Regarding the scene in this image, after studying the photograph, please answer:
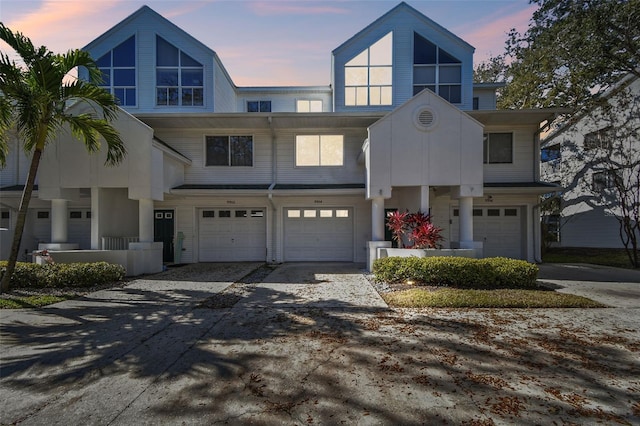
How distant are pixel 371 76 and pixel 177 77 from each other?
33.2 feet

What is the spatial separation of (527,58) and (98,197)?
21.3 metres

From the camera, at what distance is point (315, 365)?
386 centimetres

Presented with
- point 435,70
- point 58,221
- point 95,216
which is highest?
point 435,70

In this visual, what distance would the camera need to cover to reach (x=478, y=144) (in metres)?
10.7

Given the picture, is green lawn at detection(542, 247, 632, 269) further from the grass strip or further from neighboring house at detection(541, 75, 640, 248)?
the grass strip

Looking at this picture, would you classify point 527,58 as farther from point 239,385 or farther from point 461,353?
point 239,385

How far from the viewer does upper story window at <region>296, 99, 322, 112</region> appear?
1947 centimetres

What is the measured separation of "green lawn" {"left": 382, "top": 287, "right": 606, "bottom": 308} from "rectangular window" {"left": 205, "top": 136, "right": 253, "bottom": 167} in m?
9.12

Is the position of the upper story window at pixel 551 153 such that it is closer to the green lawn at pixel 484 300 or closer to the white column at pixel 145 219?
the green lawn at pixel 484 300

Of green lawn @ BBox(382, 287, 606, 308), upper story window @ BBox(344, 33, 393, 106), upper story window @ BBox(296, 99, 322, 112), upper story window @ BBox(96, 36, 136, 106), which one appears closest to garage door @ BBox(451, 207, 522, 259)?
green lawn @ BBox(382, 287, 606, 308)

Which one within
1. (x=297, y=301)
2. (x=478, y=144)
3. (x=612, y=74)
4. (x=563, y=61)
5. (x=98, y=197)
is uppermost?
(x=563, y=61)

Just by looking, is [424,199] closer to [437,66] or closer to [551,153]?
[437,66]

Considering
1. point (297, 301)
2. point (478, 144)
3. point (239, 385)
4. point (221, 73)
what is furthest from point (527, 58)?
point (239, 385)

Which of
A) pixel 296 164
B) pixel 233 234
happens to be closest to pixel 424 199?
pixel 296 164
